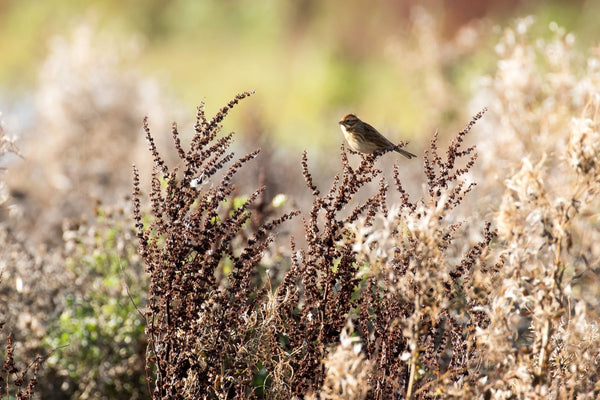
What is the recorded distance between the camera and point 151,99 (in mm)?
9859

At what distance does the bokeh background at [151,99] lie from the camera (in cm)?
533

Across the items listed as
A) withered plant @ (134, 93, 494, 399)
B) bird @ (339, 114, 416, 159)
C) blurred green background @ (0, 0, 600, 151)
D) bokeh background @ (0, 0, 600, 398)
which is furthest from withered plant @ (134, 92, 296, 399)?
blurred green background @ (0, 0, 600, 151)

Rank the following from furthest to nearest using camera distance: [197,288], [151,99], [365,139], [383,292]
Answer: [151,99], [365,139], [383,292], [197,288]

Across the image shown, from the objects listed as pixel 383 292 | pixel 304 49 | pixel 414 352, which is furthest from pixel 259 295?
pixel 304 49

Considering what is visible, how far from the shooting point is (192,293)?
330 centimetres

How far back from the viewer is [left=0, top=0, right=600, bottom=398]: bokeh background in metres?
5.33

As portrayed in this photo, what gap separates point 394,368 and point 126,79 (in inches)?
303

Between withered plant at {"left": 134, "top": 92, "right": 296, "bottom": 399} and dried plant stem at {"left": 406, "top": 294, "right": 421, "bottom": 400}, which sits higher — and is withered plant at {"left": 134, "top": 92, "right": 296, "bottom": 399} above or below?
above

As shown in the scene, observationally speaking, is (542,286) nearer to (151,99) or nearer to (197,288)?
(197,288)

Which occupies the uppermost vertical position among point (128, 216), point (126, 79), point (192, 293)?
point (126, 79)

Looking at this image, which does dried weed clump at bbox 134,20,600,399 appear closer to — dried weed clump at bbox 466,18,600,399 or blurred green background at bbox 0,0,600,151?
dried weed clump at bbox 466,18,600,399

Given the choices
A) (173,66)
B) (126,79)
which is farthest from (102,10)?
(126,79)

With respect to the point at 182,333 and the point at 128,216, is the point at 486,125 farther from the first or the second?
the point at 182,333

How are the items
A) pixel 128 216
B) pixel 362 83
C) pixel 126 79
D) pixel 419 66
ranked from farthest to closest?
pixel 362 83, pixel 419 66, pixel 126 79, pixel 128 216
